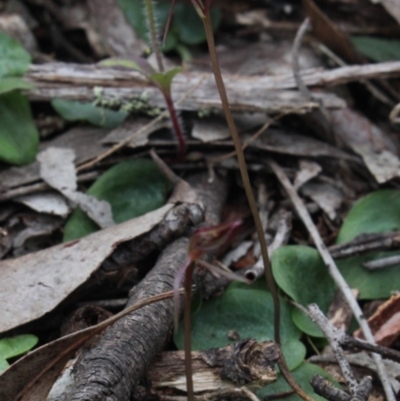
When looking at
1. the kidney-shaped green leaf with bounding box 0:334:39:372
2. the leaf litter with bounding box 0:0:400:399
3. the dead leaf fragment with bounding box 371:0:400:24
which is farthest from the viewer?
the dead leaf fragment with bounding box 371:0:400:24

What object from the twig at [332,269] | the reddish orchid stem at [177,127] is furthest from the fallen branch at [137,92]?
the twig at [332,269]

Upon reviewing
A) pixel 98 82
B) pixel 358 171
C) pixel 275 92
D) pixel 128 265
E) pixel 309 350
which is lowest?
pixel 309 350

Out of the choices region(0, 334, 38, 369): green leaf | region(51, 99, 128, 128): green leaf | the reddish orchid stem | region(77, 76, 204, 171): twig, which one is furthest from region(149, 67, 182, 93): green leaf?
region(0, 334, 38, 369): green leaf

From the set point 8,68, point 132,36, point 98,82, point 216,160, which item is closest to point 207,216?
point 216,160

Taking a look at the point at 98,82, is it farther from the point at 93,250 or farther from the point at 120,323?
the point at 120,323

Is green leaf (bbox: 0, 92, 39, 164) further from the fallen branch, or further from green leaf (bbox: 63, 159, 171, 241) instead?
green leaf (bbox: 63, 159, 171, 241)

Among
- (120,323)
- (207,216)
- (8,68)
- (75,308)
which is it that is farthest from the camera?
(8,68)

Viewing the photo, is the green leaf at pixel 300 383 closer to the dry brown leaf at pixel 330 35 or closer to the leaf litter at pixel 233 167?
the leaf litter at pixel 233 167
